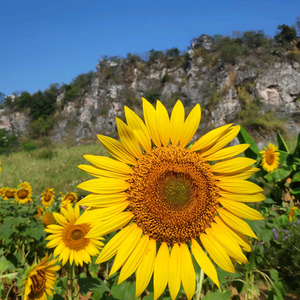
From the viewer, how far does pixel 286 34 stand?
1041 inches

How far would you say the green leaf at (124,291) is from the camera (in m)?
1.28

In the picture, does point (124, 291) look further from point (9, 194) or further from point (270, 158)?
point (270, 158)

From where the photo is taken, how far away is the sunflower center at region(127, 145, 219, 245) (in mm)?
1017

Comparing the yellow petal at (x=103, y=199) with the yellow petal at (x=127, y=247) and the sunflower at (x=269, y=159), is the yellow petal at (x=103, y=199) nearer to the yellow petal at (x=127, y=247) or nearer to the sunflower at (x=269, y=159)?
the yellow petal at (x=127, y=247)

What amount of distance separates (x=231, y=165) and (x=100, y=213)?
2.06ft

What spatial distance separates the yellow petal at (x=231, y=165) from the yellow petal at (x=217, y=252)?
1.01ft

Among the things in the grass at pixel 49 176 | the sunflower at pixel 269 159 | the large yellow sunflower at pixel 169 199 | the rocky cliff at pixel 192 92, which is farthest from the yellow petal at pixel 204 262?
the rocky cliff at pixel 192 92

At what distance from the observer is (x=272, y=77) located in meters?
23.6

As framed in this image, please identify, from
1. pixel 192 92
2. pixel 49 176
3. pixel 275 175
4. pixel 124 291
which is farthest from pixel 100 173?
pixel 192 92

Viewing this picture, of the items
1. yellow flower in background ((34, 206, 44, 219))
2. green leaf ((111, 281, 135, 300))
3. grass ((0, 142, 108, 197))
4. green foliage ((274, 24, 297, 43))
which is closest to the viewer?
green leaf ((111, 281, 135, 300))

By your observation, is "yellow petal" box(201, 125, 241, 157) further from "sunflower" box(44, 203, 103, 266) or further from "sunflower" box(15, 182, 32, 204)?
"sunflower" box(15, 182, 32, 204)

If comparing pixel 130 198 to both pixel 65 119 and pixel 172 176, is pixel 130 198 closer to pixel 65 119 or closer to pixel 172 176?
pixel 172 176

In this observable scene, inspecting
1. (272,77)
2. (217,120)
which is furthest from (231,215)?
(272,77)

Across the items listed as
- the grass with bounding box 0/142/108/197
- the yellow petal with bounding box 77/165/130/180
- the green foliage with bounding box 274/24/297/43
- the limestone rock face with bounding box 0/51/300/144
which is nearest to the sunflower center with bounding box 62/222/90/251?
the yellow petal with bounding box 77/165/130/180
